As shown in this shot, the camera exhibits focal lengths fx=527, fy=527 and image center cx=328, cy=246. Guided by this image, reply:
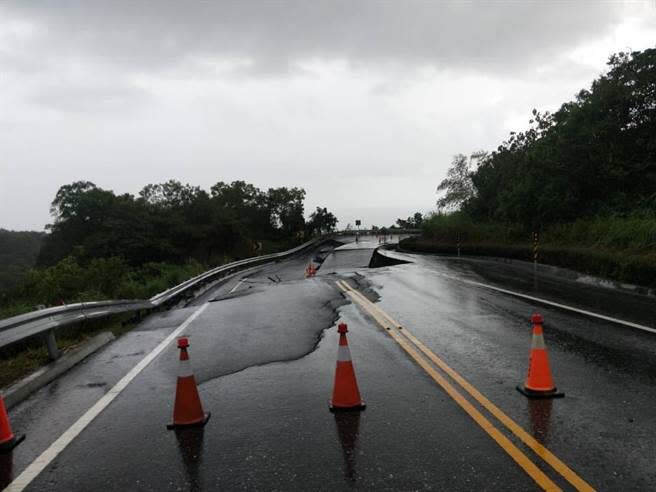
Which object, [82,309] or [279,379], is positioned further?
[82,309]

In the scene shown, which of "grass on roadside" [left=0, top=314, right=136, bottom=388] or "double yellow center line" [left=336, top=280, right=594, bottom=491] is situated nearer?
"double yellow center line" [left=336, top=280, right=594, bottom=491]

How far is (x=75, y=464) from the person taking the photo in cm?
430

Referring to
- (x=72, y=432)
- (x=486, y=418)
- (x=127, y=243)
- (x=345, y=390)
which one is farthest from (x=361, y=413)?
(x=127, y=243)

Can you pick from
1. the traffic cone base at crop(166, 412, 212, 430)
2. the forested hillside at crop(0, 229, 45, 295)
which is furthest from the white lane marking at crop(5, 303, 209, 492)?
the forested hillside at crop(0, 229, 45, 295)

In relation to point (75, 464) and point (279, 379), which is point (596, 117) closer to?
point (279, 379)

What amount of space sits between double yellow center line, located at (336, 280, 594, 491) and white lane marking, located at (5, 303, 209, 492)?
3.71m

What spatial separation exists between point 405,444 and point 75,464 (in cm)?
271

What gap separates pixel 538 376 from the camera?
5.54 metres

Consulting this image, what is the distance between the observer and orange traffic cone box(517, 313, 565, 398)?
5.45m

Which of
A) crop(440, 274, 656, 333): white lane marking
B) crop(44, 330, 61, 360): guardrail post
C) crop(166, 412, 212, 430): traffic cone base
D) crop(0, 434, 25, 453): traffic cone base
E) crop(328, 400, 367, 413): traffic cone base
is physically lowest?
crop(440, 274, 656, 333): white lane marking

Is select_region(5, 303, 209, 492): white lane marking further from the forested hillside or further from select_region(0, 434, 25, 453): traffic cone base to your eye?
the forested hillside

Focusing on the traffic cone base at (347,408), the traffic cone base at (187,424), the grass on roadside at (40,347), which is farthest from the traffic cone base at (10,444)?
the traffic cone base at (347,408)

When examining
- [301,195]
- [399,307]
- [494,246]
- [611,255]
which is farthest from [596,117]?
[301,195]

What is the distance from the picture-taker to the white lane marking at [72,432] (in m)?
4.07
